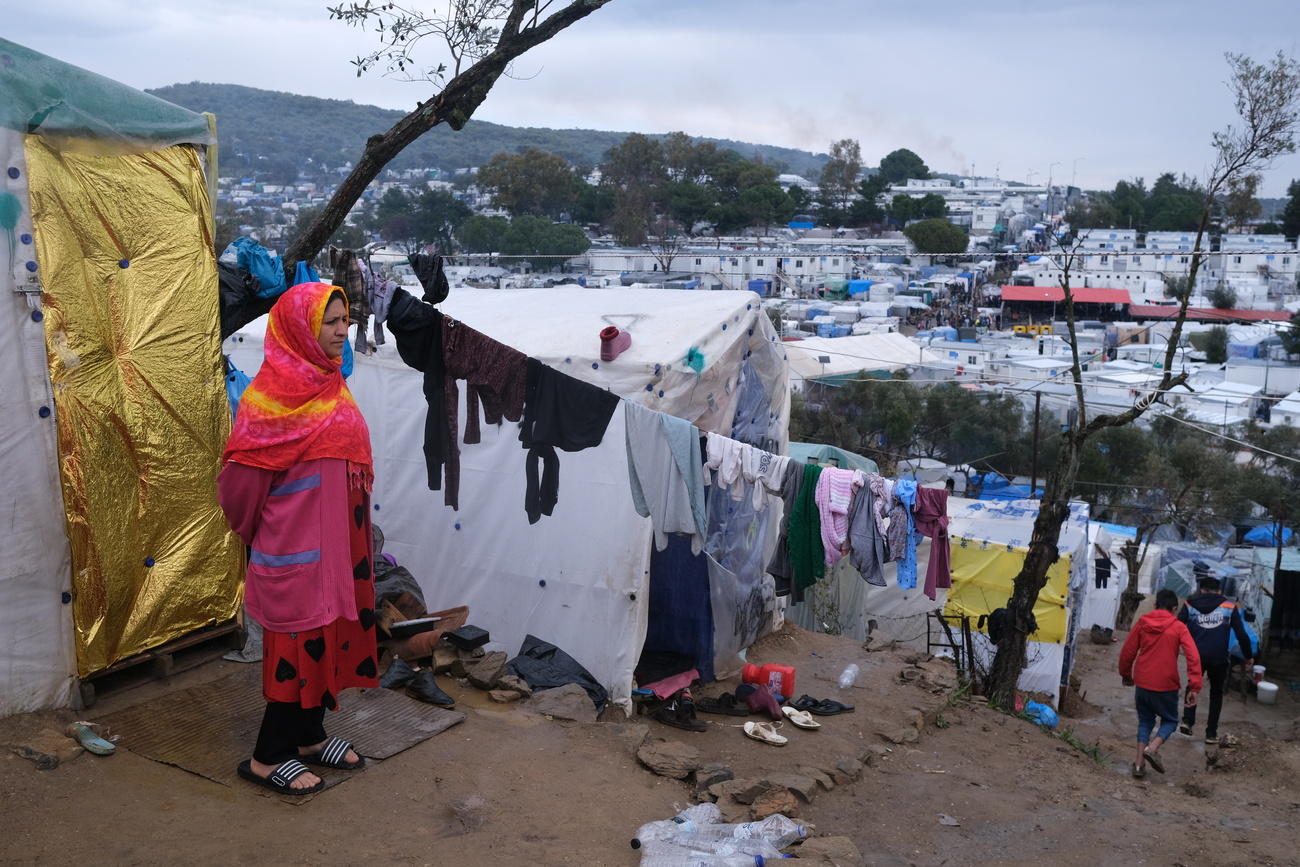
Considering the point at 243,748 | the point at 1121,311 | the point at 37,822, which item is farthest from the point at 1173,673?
the point at 1121,311

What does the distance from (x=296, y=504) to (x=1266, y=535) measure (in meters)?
21.6

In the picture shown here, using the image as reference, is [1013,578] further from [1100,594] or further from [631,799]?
[631,799]

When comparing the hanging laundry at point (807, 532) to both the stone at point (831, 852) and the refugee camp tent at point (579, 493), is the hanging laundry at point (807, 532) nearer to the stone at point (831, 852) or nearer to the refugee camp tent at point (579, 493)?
the refugee camp tent at point (579, 493)

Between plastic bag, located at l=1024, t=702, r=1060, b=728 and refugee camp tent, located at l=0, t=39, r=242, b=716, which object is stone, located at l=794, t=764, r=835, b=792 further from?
plastic bag, located at l=1024, t=702, r=1060, b=728

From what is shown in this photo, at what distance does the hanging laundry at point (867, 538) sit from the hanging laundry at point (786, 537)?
349 mm

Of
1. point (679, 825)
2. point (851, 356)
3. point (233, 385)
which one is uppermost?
point (233, 385)

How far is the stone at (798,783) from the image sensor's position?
496 cm

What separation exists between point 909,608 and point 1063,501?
480cm

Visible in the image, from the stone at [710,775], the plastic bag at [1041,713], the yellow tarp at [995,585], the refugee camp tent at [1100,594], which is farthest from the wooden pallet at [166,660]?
the refugee camp tent at [1100,594]

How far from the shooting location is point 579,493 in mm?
6105

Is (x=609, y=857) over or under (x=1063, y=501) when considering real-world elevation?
under

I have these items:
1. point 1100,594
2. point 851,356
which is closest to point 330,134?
point 851,356

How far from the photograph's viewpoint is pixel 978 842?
15.8 feet

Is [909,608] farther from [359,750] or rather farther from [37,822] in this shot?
[37,822]
